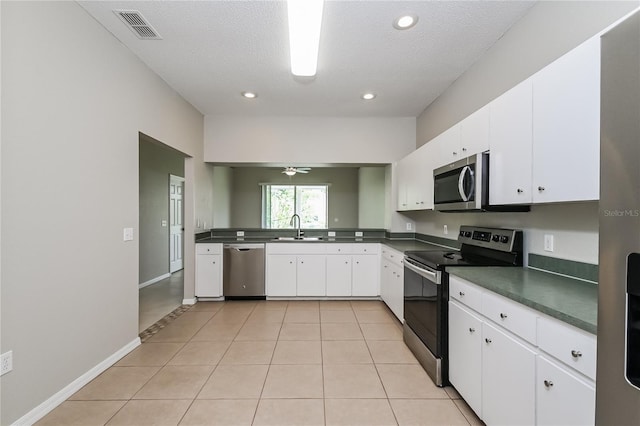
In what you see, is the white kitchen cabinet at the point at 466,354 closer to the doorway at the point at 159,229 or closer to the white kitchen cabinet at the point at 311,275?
the white kitchen cabinet at the point at 311,275

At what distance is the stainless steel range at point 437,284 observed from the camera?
2115mm

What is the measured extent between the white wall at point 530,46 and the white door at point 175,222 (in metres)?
5.43

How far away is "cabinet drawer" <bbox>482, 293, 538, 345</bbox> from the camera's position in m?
1.33

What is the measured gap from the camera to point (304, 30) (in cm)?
193

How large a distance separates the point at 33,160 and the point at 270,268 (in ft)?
9.73

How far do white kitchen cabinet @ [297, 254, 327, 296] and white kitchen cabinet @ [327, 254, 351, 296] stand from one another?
0.09 meters

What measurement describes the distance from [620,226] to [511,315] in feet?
2.57

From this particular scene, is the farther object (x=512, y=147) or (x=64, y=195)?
(x=64, y=195)

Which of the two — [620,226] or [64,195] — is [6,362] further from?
[620,226]

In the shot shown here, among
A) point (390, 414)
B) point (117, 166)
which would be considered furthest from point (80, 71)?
point (390, 414)

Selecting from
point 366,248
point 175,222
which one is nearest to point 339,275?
point 366,248

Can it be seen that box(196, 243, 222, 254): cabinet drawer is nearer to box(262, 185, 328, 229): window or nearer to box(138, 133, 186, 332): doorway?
box(138, 133, 186, 332): doorway

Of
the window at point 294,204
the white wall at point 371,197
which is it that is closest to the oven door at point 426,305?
the white wall at point 371,197

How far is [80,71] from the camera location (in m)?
2.11
